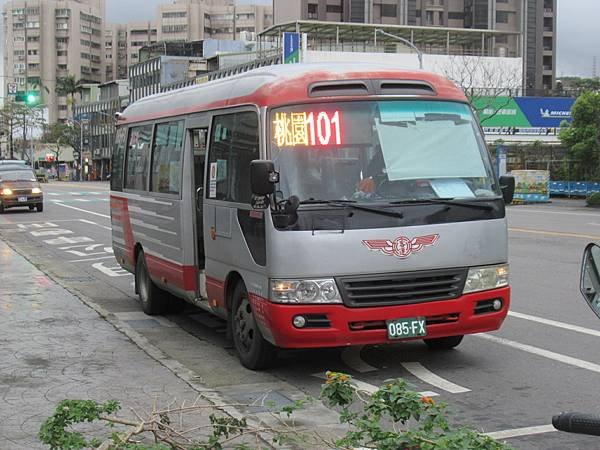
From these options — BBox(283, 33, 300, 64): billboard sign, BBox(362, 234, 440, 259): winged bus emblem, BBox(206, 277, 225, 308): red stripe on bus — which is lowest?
BBox(206, 277, 225, 308): red stripe on bus

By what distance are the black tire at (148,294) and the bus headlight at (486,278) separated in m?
4.85

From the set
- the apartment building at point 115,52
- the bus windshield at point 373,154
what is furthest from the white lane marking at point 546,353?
the apartment building at point 115,52

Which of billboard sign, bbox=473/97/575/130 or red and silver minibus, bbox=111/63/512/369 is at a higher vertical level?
billboard sign, bbox=473/97/575/130

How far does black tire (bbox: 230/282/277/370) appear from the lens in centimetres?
772

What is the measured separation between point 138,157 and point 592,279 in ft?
30.3

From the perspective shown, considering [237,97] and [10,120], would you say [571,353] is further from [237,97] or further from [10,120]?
[10,120]

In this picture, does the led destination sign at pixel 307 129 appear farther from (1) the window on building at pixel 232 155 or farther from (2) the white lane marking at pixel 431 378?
(2) the white lane marking at pixel 431 378

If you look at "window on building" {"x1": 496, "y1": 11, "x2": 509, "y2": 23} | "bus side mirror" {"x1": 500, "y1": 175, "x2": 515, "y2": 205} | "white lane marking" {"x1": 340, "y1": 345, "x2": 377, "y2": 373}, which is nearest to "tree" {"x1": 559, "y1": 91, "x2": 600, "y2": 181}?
"bus side mirror" {"x1": 500, "y1": 175, "x2": 515, "y2": 205}

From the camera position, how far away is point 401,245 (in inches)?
286

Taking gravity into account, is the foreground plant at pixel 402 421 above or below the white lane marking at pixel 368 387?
above

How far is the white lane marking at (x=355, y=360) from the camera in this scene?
784 cm

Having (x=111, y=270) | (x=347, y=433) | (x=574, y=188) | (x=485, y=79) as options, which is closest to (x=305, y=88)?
(x=347, y=433)

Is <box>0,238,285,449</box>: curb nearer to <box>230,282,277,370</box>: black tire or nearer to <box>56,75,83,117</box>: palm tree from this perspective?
<box>230,282,277,370</box>: black tire

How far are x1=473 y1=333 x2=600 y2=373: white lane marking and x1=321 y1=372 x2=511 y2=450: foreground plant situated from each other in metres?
3.85
